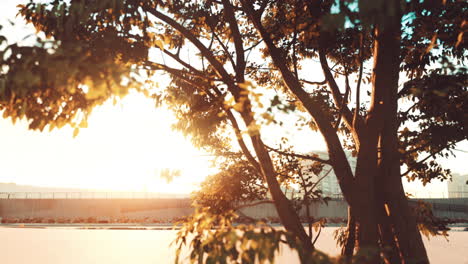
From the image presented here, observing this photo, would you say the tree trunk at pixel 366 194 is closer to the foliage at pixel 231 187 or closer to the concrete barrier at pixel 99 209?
the foliage at pixel 231 187

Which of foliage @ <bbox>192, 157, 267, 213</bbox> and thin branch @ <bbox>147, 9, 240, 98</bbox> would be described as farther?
foliage @ <bbox>192, 157, 267, 213</bbox>

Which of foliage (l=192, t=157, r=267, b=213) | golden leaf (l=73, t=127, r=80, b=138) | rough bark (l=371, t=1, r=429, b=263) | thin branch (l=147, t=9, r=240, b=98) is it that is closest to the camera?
golden leaf (l=73, t=127, r=80, b=138)

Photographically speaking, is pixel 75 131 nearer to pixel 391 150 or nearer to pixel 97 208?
pixel 391 150

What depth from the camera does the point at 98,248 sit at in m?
13.3

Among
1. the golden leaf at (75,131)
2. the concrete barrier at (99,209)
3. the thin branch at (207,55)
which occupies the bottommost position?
the concrete barrier at (99,209)

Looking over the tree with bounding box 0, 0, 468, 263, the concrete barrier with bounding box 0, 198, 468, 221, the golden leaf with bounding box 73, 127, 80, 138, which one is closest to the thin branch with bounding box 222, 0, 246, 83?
the tree with bounding box 0, 0, 468, 263

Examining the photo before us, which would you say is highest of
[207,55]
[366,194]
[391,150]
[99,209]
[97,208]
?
[207,55]

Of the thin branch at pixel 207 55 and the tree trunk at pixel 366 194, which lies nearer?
the tree trunk at pixel 366 194

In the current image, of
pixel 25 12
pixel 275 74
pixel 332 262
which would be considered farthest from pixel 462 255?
pixel 25 12

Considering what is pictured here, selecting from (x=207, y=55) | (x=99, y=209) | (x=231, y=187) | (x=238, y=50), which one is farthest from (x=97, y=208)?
(x=238, y=50)

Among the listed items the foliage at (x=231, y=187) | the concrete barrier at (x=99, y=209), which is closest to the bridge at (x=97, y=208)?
the concrete barrier at (x=99, y=209)

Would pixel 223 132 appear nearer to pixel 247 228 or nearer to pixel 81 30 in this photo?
pixel 81 30

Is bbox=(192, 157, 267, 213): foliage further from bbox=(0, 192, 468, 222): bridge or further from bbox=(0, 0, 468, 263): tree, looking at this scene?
bbox=(0, 192, 468, 222): bridge

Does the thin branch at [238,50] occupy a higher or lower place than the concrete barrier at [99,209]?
higher
